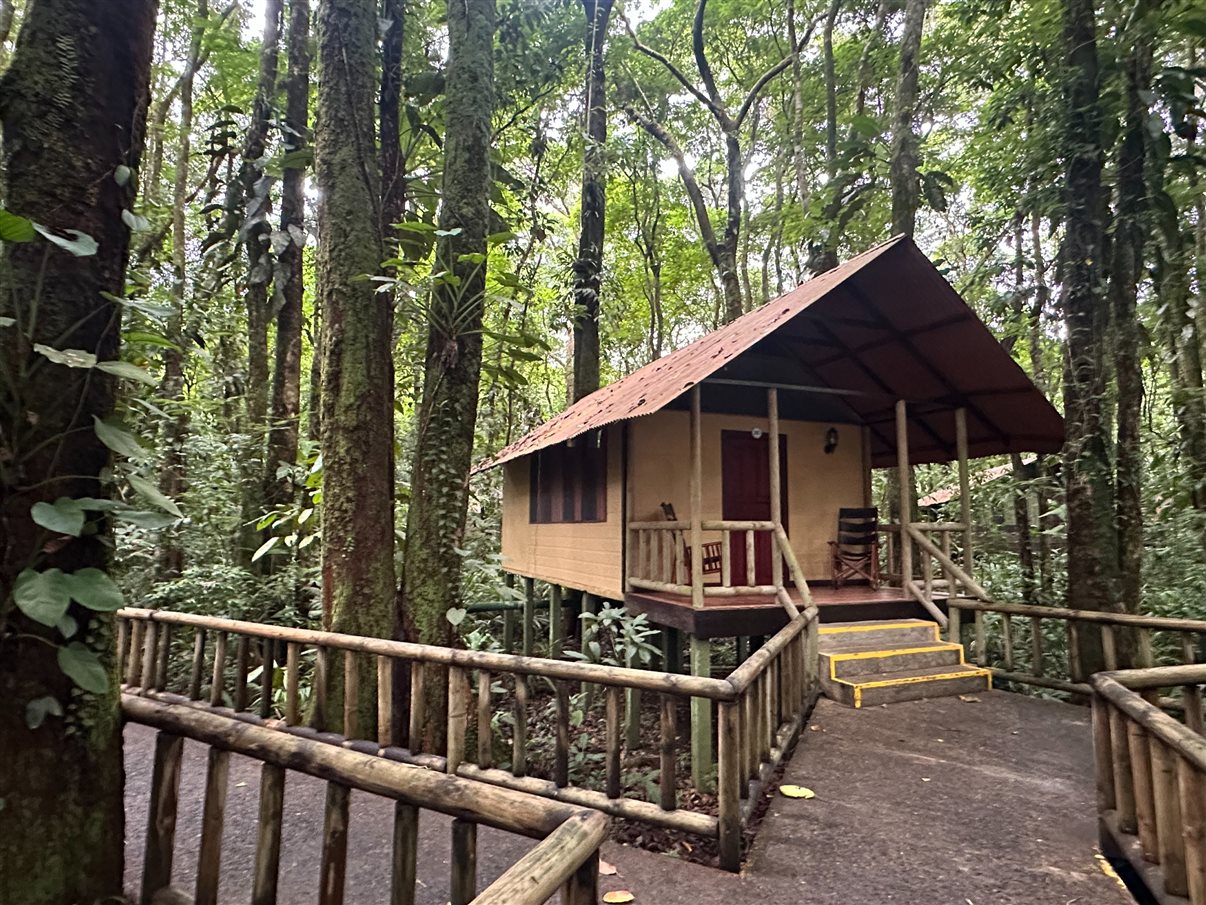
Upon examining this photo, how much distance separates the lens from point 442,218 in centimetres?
571

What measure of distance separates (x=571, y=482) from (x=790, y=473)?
10.7ft

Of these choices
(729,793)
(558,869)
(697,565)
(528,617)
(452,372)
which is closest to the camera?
(558,869)

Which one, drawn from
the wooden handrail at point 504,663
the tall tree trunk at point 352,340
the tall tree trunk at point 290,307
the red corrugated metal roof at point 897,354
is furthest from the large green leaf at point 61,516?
the tall tree trunk at point 290,307

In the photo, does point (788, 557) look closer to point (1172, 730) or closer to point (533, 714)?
point (1172, 730)

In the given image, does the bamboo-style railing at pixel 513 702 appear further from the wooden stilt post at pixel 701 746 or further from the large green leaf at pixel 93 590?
the large green leaf at pixel 93 590

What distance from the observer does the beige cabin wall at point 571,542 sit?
815cm

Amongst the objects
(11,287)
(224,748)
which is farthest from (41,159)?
(224,748)

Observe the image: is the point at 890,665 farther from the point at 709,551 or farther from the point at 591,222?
the point at 591,222

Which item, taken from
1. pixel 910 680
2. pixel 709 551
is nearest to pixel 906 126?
pixel 709 551

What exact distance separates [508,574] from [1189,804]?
1268 cm

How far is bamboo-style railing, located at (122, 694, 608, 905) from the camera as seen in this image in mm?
1512

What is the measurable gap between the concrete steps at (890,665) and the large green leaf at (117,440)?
19.4 ft

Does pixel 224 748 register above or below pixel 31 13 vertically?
below

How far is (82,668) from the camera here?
2008 mm
